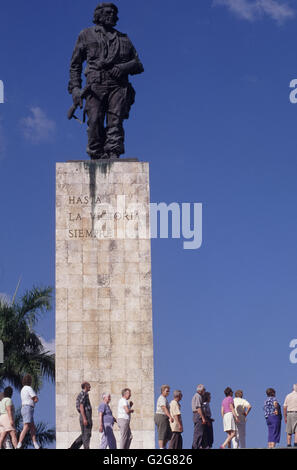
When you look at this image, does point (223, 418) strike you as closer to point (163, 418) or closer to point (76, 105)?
point (163, 418)

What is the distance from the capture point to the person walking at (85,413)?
24.1 m

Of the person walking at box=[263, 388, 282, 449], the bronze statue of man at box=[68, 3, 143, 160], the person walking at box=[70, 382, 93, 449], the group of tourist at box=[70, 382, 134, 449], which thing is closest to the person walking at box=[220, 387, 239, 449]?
the person walking at box=[263, 388, 282, 449]

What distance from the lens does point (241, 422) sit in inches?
967

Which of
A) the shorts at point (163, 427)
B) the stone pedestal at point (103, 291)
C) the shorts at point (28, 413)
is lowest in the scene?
the shorts at point (163, 427)

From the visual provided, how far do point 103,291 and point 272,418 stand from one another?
19.6 feet

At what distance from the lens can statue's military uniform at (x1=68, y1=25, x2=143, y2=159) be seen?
28859mm

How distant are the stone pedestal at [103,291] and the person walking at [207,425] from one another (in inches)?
102

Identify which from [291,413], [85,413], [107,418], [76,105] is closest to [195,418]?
[107,418]

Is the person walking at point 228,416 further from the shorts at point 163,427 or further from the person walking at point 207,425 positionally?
the shorts at point 163,427

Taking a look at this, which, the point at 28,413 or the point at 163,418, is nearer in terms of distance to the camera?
the point at 28,413

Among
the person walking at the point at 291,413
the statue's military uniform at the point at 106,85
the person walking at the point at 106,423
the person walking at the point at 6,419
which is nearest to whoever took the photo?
the person walking at the point at 6,419

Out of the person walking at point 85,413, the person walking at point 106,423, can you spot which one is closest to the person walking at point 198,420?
the person walking at point 106,423
